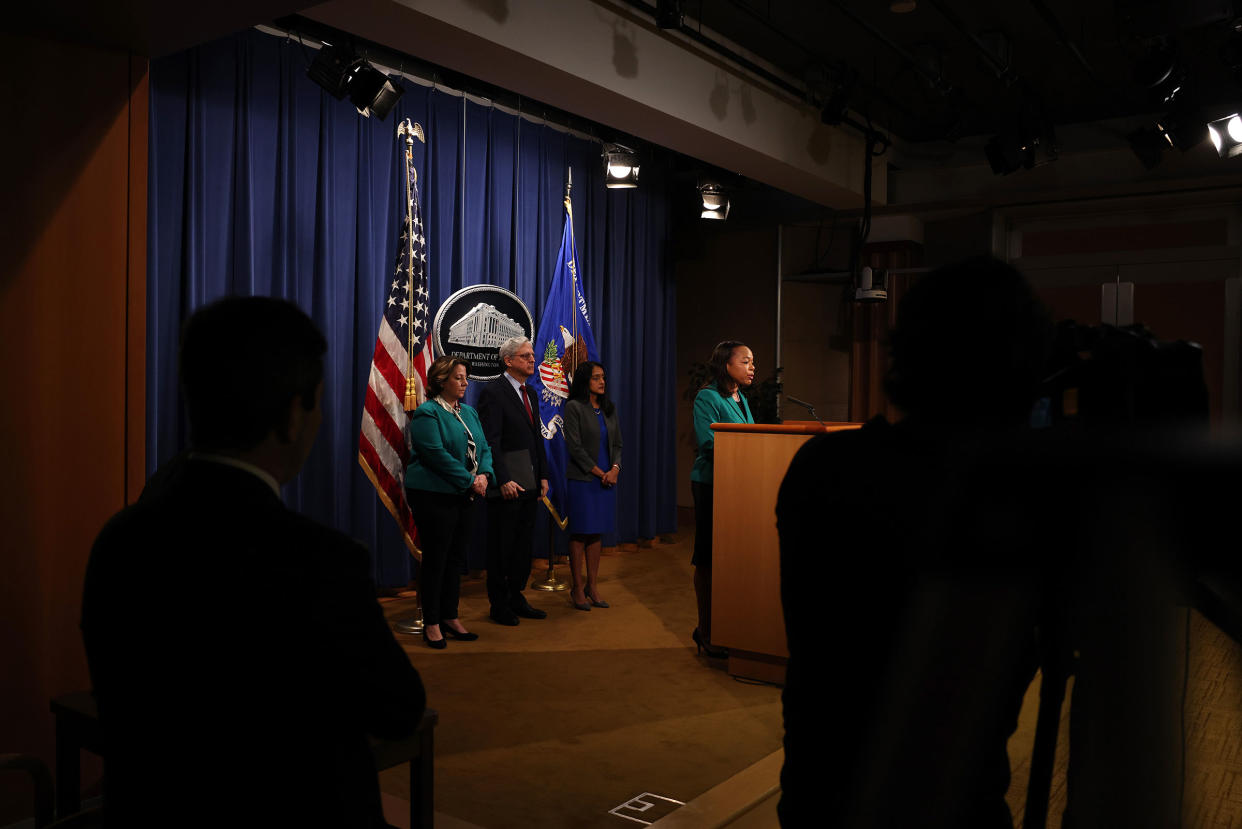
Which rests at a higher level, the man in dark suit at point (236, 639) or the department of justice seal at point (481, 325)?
the department of justice seal at point (481, 325)

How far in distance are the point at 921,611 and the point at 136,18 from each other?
9.28 ft

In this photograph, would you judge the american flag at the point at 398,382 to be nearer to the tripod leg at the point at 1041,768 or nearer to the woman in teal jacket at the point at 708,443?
the woman in teal jacket at the point at 708,443

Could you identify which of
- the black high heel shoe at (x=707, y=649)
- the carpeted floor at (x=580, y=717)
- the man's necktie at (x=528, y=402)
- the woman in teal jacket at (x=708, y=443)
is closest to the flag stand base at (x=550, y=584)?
the carpeted floor at (x=580, y=717)

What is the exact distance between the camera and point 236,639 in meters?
0.97

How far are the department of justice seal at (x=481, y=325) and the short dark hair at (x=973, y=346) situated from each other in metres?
4.95

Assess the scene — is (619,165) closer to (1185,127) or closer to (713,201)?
(713,201)

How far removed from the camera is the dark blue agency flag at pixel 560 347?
589 cm

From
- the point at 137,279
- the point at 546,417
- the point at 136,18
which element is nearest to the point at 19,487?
the point at 137,279

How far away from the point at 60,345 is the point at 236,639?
2.15m

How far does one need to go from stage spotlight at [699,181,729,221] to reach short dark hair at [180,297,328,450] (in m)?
6.15

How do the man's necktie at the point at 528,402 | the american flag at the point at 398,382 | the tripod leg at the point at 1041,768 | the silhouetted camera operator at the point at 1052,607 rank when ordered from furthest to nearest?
the man's necktie at the point at 528,402, the american flag at the point at 398,382, the tripod leg at the point at 1041,768, the silhouetted camera operator at the point at 1052,607

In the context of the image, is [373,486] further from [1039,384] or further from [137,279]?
[1039,384]

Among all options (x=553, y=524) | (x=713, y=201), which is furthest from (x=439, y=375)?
(x=713, y=201)

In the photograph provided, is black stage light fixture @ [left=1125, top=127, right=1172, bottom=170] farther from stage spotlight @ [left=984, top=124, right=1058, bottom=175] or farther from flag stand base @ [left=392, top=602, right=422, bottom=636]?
flag stand base @ [left=392, top=602, right=422, bottom=636]
